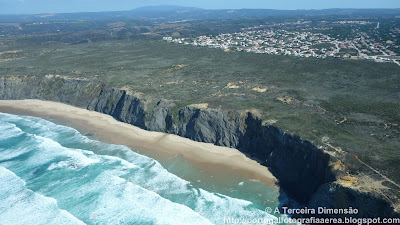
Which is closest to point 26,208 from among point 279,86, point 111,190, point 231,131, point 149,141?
point 111,190

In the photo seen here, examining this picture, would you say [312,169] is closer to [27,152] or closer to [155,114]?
[155,114]

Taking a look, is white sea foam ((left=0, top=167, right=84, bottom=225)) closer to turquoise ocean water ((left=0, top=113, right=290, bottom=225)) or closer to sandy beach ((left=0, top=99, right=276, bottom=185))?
turquoise ocean water ((left=0, top=113, right=290, bottom=225))

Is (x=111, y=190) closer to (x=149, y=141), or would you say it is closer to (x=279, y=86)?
(x=149, y=141)

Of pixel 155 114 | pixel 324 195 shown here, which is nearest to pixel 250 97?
pixel 155 114

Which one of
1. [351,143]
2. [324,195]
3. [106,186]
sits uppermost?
[351,143]

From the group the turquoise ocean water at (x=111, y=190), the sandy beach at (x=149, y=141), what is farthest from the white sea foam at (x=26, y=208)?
the sandy beach at (x=149, y=141)
